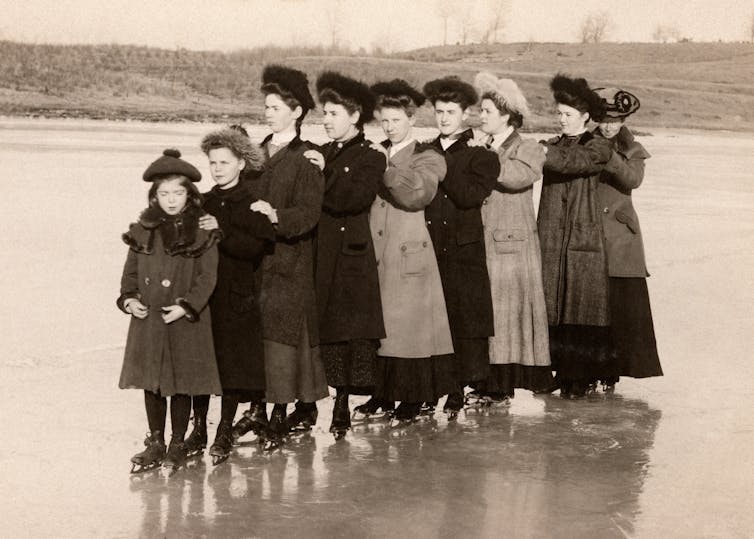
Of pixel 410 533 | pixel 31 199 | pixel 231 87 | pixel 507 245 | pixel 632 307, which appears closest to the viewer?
pixel 410 533

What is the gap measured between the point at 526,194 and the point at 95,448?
2.45m

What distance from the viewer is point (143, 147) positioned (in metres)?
17.1

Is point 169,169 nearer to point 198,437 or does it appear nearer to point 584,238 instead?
point 198,437

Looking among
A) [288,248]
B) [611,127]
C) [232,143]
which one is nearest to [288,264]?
[288,248]

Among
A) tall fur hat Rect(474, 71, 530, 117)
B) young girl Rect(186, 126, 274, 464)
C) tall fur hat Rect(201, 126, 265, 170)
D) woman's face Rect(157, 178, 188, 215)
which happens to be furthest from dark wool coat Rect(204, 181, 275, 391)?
tall fur hat Rect(474, 71, 530, 117)

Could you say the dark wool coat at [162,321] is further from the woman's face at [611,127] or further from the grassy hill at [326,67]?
the grassy hill at [326,67]

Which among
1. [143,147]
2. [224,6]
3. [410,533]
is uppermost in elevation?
[224,6]

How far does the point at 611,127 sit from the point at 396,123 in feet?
4.80

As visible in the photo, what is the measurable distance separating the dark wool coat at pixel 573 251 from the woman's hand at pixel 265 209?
6.36 feet

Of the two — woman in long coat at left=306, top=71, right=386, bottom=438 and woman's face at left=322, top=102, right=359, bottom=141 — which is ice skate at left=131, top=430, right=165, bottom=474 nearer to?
woman in long coat at left=306, top=71, right=386, bottom=438

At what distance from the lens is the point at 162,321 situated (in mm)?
4738

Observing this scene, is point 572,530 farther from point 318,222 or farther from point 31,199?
point 31,199

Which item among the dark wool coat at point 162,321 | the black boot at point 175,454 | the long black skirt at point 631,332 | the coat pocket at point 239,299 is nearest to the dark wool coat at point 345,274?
the coat pocket at point 239,299

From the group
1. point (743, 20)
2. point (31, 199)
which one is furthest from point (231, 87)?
point (743, 20)
